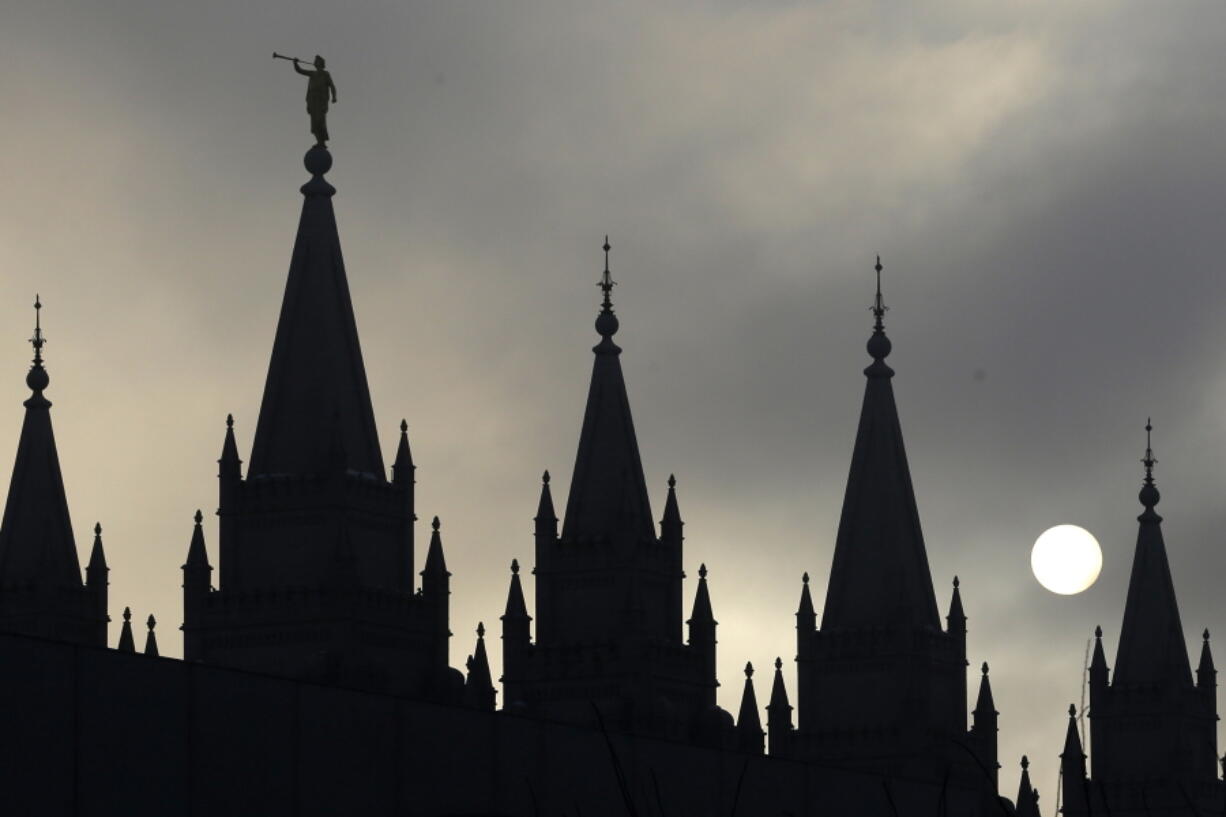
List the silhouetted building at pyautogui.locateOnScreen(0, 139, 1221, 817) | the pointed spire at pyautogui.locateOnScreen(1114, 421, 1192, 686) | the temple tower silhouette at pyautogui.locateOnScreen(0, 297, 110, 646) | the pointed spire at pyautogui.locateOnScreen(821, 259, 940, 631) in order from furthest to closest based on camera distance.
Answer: the pointed spire at pyautogui.locateOnScreen(1114, 421, 1192, 686) → the pointed spire at pyautogui.locateOnScreen(821, 259, 940, 631) → the temple tower silhouette at pyautogui.locateOnScreen(0, 297, 110, 646) → the silhouetted building at pyautogui.locateOnScreen(0, 139, 1221, 817)

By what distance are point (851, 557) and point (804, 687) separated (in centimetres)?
424

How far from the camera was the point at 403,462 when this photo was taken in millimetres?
97938

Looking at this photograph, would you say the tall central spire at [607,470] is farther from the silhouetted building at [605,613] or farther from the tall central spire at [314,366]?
the tall central spire at [314,366]

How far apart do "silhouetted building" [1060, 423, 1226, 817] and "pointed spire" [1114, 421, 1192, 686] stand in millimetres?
30

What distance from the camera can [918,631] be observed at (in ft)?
355

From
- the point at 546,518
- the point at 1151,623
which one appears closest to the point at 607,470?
the point at 546,518

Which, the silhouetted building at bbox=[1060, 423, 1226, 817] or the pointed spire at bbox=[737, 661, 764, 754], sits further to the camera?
the silhouetted building at bbox=[1060, 423, 1226, 817]

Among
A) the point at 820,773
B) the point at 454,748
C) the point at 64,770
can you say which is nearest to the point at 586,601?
the point at 820,773

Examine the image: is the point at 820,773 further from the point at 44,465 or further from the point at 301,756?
the point at 44,465

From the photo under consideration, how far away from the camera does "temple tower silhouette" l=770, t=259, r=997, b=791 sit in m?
107

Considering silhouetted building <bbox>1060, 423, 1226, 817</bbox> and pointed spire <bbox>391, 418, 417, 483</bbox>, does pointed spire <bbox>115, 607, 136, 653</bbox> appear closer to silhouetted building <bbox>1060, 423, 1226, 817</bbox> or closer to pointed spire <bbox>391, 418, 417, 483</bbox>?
pointed spire <bbox>391, 418, 417, 483</bbox>

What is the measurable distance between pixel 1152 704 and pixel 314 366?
36.0 m

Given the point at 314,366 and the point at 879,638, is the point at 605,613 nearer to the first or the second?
the point at 879,638

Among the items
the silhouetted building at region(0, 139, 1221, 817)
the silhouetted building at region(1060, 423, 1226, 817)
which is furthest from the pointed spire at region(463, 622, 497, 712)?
the silhouetted building at region(1060, 423, 1226, 817)
